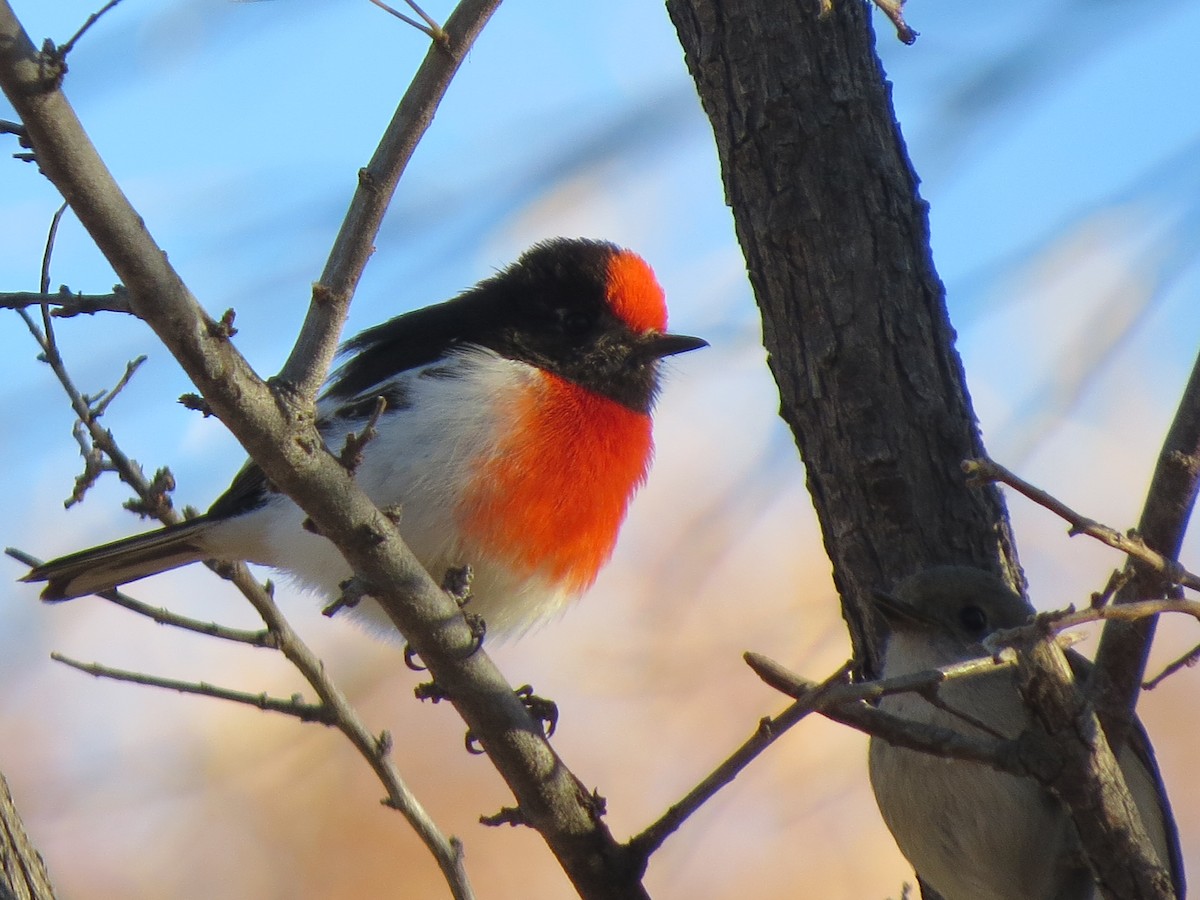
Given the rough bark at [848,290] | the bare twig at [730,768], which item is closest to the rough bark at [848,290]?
the rough bark at [848,290]

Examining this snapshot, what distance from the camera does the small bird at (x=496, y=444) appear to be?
13.2ft

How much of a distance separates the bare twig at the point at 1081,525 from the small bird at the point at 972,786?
0.82 meters

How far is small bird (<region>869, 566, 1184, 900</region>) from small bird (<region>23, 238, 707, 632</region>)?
118 cm

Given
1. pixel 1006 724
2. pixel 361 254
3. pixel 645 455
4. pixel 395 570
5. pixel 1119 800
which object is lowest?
pixel 1119 800

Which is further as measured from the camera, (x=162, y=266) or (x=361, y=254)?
(x=361, y=254)

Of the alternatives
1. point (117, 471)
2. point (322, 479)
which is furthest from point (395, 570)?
point (117, 471)

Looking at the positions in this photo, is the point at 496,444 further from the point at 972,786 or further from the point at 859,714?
the point at 859,714

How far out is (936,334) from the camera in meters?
3.84

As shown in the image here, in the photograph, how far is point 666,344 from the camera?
4.81 metres

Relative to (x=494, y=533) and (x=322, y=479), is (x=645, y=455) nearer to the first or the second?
(x=494, y=533)

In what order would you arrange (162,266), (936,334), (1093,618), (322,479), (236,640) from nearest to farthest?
(1093,618)
(162,266)
(322,479)
(236,640)
(936,334)

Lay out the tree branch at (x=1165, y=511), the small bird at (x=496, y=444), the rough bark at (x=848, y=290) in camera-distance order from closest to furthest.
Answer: the tree branch at (x=1165, y=511) → the rough bark at (x=848, y=290) → the small bird at (x=496, y=444)

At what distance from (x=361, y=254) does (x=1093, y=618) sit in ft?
5.27

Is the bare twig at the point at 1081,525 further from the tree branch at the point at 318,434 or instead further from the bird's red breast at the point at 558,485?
the bird's red breast at the point at 558,485
